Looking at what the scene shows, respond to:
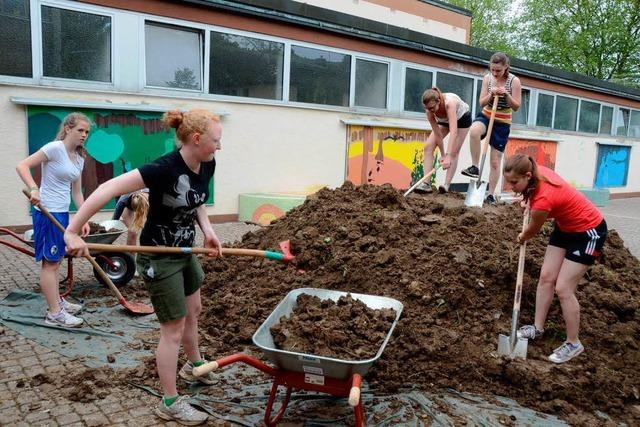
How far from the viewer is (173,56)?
958 cm

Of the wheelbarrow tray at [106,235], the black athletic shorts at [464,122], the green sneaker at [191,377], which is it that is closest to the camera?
the green sneaker at [191,377]

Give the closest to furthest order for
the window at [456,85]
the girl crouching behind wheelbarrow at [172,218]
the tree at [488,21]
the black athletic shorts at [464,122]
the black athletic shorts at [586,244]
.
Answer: the girl crouching behind wheelbarrow at [172,218] → the black athletic shorts at [586,244] → the black athletic shorts at [464,122] → the window at [456,85] → the tree at [488,21]

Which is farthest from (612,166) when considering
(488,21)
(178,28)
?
(488,21)

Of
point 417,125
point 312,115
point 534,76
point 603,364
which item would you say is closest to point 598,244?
point 603,364

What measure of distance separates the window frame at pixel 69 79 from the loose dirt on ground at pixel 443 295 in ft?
14.3

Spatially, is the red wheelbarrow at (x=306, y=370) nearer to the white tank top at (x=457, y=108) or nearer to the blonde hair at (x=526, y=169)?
the blonde hair at (x=526, y=169)

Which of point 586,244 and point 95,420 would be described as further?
point 586,244

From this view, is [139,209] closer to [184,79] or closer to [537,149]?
[184,79]

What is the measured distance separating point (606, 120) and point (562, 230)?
18924 mm

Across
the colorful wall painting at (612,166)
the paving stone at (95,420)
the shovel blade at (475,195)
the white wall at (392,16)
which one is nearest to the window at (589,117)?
the colorful wall painting at (612,166)

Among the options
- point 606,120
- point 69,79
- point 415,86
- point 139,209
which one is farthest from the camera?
point 606,120

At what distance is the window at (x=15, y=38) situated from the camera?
307 inches

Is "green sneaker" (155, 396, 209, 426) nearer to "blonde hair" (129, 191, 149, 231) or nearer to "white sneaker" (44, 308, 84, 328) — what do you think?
"white sneaker" (44, 308, 84, 328)

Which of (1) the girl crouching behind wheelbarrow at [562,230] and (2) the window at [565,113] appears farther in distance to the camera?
(2) the window at [565,113]
